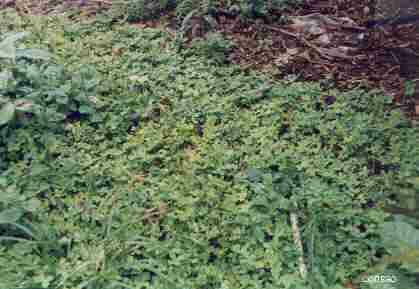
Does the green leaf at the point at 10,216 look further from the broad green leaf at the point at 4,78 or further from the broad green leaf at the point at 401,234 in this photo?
the broad green leaf at the point at 401,234

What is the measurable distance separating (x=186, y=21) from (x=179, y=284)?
8.85 ft

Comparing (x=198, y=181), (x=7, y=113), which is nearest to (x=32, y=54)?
(x=7, y=113)

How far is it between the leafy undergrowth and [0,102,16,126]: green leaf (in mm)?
119

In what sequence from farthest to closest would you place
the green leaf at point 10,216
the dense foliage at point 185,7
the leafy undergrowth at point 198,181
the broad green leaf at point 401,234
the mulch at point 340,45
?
the dense foliage at point 185,7, the mulch at point 340,45, the green leaf at point 10,216, the leafy undergrowth at point 198,181, the broad green leaf at point 401,234

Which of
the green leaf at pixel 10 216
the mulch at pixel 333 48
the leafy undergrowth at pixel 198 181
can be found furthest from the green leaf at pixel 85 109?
the mulch at pixel 333 48

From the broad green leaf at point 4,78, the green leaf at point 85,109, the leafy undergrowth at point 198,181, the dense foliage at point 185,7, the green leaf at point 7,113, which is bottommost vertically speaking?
the leafy undergrowth at point 198,181

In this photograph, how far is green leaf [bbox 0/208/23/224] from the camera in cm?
230

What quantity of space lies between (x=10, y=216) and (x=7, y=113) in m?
0.78

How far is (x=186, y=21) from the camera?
13.5ft

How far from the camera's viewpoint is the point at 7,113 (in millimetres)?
2795

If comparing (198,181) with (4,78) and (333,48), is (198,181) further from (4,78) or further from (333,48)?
(333,48)

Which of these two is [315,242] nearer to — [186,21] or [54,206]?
[54,206]

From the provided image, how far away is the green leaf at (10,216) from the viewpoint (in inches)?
90.4

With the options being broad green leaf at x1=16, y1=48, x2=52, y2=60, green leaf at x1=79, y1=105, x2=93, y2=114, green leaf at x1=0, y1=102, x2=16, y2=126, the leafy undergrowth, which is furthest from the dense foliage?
green leaf at x1=0, y1=102, x2=16, y2=126
